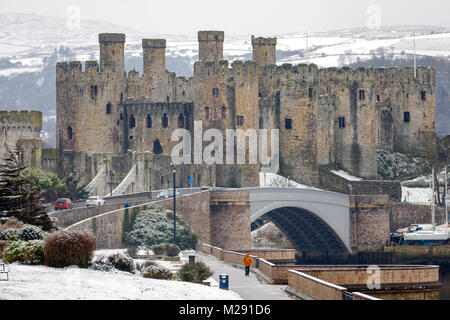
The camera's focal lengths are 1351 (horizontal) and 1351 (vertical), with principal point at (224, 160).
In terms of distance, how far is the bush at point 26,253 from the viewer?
44.7 metres

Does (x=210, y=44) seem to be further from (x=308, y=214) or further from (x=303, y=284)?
(x=303, y=284)

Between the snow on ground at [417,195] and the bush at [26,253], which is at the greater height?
the bush at [26,253]

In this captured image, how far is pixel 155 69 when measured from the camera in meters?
105

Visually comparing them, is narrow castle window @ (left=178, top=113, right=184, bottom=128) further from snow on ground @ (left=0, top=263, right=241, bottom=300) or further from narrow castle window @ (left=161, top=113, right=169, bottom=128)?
snow on ground @ (left=0, top=263, right=241, bottom=300)

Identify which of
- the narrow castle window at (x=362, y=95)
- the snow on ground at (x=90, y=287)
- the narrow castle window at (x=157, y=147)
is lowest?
the snow on ground at (x=90, y=287)

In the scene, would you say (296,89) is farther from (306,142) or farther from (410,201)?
(410,201)

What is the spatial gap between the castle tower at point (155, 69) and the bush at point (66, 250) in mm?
59520

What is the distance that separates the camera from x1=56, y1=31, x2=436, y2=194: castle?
9350cm

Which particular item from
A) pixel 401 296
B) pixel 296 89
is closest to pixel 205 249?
pixel 401 296

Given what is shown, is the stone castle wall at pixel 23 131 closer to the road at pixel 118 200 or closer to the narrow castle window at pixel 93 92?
the road at pixel 118 200

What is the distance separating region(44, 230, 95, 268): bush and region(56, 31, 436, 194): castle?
145ft

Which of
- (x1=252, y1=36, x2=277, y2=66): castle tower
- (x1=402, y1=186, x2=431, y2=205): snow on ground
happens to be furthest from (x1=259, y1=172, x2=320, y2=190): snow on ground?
(x1=402, y1=186, x2=431, y2=205): snow on ground

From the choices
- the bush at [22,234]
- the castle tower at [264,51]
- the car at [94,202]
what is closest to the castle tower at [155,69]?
the castle tower at [264,51]
